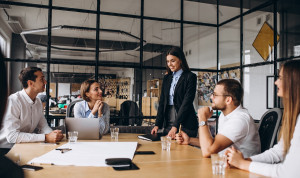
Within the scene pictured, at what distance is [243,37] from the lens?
188 inches

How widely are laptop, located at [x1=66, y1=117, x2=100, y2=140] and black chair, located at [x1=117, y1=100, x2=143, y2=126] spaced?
6.42 feet

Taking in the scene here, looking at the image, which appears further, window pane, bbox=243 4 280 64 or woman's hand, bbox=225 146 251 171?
window pane, bbox=243 4 280 64

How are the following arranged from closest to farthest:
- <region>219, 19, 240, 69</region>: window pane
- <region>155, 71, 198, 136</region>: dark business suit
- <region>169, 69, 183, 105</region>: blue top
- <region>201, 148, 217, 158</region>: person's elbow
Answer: <region>201, 148, 217, 158</region>: person's elbow < <region>155, 71, 198, 136</region>: dark business suit < <region>169, 69, 183, 105</region>: blue top < <region>219, 19, 240, 69</region>: window pane

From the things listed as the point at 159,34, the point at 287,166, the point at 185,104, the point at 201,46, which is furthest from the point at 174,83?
the point at 201,46

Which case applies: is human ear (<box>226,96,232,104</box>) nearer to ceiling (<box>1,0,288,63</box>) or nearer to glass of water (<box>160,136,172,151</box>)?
glass of water (<box>160,136,172,151</box>)

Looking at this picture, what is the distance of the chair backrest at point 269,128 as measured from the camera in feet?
6.08

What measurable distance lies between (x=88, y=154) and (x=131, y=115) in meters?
2.68

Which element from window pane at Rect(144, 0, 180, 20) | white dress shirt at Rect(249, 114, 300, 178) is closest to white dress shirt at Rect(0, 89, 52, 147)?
white dress shirt at Rect(249, 114, 300, 178)

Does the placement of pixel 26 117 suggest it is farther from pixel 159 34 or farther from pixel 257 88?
pixel 159 34

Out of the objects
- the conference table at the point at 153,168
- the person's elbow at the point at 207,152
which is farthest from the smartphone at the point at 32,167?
the person's elbow at the point at 207,152

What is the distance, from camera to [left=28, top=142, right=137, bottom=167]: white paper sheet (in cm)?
149

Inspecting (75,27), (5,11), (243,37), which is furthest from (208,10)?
(5,11)

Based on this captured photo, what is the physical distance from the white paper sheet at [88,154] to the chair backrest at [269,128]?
1040mm

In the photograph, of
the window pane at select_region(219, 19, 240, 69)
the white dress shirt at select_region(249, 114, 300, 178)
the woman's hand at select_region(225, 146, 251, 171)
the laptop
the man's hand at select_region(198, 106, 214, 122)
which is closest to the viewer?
the white dress shirt at select_region(249, 114, 300, 178)
